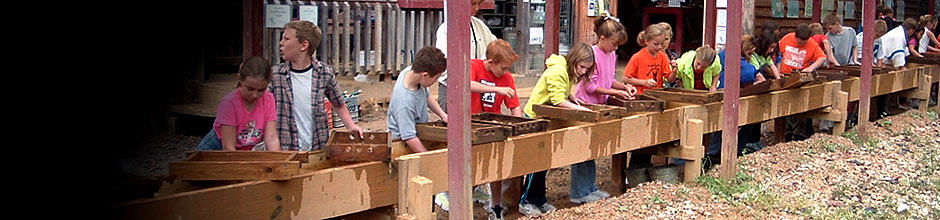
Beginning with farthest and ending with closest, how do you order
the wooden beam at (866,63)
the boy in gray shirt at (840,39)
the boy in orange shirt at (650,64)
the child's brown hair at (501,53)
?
the boy in gray shirt at (840,39) → the wooden beam at (866,63) → the boy in orange shirt at (650,64) → the child's brown hair at (501,53)

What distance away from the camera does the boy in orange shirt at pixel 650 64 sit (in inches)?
372

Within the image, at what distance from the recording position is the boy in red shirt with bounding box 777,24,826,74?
12391 millimetres

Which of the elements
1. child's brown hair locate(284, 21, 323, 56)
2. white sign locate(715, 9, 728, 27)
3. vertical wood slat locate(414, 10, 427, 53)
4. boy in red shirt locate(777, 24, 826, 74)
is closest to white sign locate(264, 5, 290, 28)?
child's brown hair locate(284, 21, 323, 56)

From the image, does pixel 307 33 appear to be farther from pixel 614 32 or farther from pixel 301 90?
pixel 614 32

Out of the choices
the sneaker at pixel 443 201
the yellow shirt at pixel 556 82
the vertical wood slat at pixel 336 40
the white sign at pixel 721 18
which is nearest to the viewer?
the yellow shirt at pixel 556 82

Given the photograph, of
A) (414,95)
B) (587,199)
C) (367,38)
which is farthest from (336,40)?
(414,95)

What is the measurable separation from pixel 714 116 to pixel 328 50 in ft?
17.3

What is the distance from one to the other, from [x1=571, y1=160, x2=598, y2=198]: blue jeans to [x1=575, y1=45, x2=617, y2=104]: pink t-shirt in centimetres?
50

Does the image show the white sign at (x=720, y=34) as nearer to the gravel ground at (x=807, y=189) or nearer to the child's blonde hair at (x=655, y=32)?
the gravel ground at (x=807, y=189)

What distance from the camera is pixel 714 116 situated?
9344 mm

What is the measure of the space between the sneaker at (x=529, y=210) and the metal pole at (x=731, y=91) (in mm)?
1695

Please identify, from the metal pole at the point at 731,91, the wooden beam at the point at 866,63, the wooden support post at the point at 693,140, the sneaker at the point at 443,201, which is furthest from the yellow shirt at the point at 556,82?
the wooden beam at the point at 866,63

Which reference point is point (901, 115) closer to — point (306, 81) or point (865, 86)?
point (865, 86)

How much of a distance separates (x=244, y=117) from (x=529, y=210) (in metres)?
2.91
